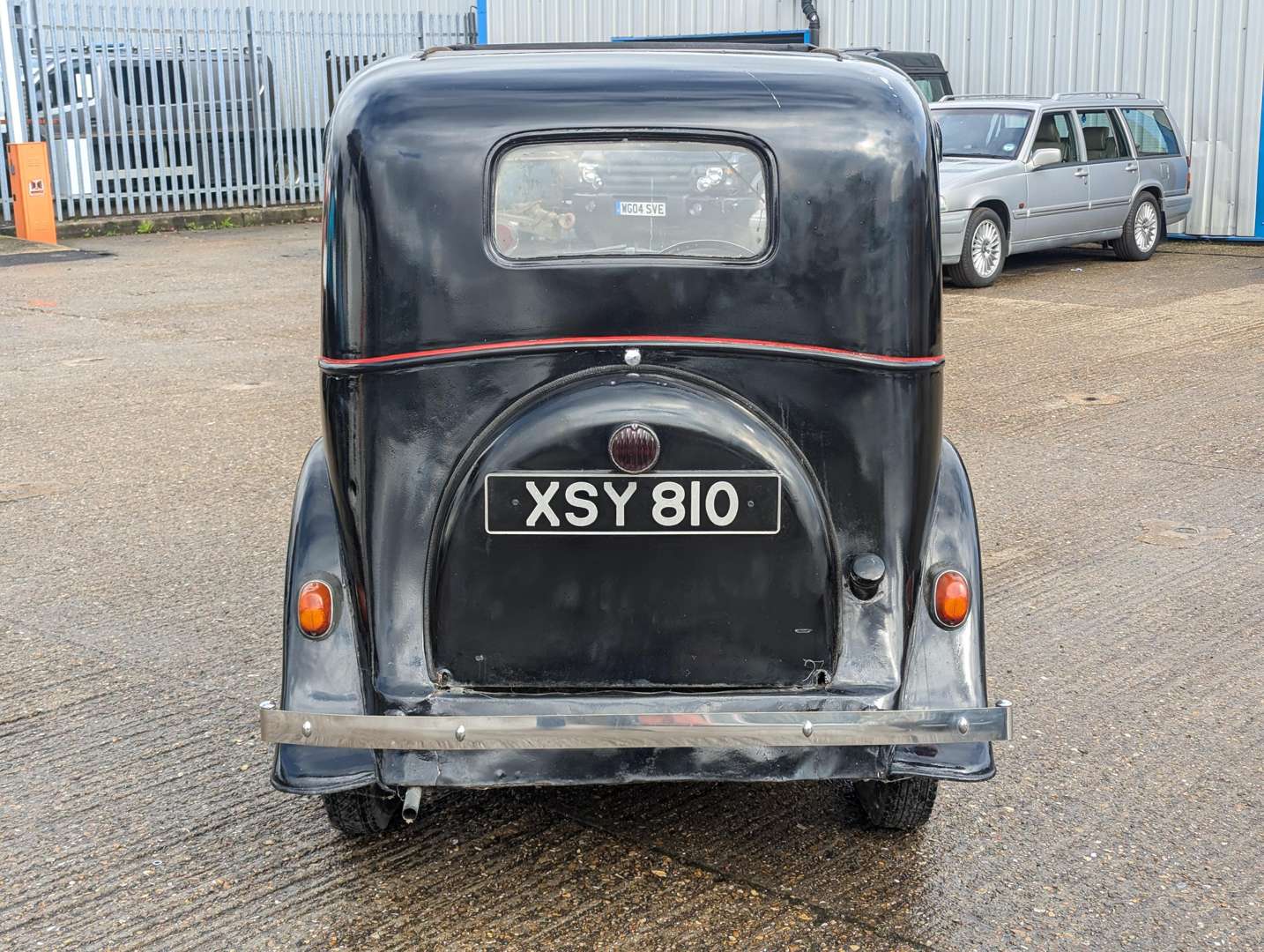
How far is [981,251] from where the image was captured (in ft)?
44.9

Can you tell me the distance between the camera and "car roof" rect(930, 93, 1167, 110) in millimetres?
14383

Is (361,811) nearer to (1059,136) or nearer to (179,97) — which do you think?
(1059,136)

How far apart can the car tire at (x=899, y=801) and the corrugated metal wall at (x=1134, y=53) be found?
14.6m

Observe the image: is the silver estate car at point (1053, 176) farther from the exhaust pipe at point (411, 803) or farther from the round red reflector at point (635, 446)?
the exhaust pipe at point (411, 803)

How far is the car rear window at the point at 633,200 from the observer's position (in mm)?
3533

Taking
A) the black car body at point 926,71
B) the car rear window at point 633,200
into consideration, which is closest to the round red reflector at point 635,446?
the car rear window at point 633,200

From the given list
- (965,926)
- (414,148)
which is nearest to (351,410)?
(414,148)

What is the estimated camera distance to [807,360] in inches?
138

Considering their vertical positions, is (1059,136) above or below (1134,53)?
below

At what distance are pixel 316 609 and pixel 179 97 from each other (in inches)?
645

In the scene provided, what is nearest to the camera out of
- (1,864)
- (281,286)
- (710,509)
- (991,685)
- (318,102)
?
(710,509)

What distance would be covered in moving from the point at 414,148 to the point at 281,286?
10987 mm

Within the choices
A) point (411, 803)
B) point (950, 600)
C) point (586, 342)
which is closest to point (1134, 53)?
point (950, 600)

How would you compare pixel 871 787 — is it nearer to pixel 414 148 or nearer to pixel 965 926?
pixel 965 926
